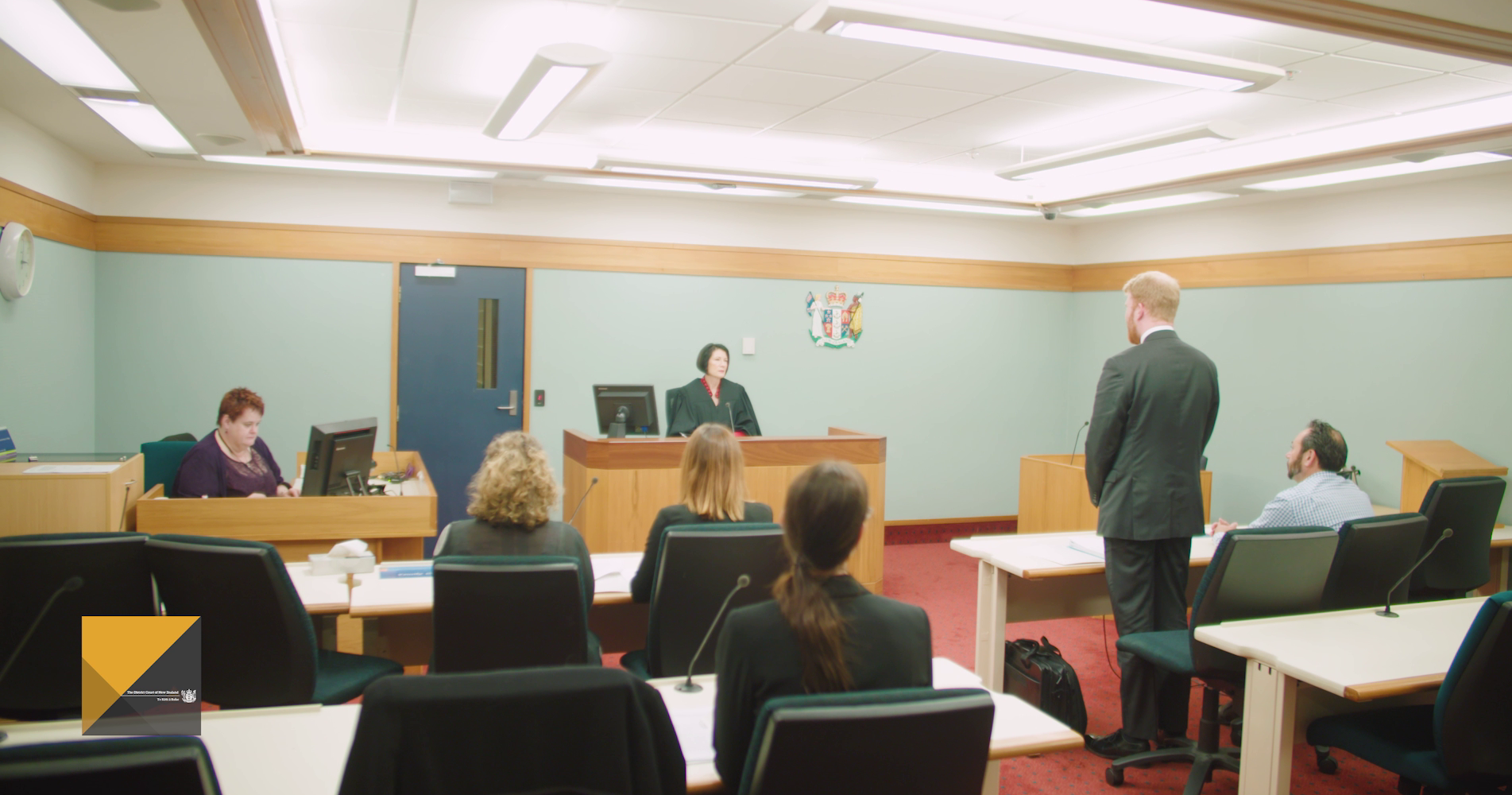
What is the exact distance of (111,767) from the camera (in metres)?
1.00

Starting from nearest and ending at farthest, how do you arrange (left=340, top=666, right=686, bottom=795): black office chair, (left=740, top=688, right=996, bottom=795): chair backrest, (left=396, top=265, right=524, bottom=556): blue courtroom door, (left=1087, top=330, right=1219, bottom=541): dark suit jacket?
(left=340, top=666, right=686, bottom=795): black office chair, (left=740, top=688, right=996, bottom=795): chair backrest, (left=1087, top=330, right=1219, bottom=541): dark suit jacket, (left=396, top=265, right=524, bottom=556): blue courtroom door

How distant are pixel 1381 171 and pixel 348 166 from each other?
6125 mm

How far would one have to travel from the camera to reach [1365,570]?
2996mm

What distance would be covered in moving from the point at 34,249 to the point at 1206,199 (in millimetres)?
7229

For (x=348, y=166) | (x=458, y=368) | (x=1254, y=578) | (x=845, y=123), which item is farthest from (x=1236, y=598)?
(x=348, y=166)

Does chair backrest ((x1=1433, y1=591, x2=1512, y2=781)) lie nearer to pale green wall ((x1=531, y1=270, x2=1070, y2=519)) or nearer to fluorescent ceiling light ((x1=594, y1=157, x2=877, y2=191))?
fluorescent ceiling light ((x1=594, y1=157, x2=877, y2=191))

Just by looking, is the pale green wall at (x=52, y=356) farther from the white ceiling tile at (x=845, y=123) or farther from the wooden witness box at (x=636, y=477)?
the white ceiling tile at (x=845, y=123)

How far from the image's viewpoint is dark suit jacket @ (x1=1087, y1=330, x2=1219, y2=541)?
3.13 m

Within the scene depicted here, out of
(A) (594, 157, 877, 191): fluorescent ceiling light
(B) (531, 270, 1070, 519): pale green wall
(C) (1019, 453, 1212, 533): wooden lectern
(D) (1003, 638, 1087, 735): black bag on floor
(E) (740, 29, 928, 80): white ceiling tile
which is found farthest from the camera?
(B) (531, 270, 1070, 519): pale green wall

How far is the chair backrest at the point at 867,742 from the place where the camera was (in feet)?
4.16

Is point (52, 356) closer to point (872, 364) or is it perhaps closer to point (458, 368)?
point (458, 368)

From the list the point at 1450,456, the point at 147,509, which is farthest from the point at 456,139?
the point at 1450,456

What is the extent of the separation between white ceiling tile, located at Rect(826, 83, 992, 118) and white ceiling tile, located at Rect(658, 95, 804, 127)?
311mm

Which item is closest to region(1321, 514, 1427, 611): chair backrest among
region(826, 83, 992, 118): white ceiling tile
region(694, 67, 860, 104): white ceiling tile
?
region(826, 83, 992, 118): white ceiling tile
